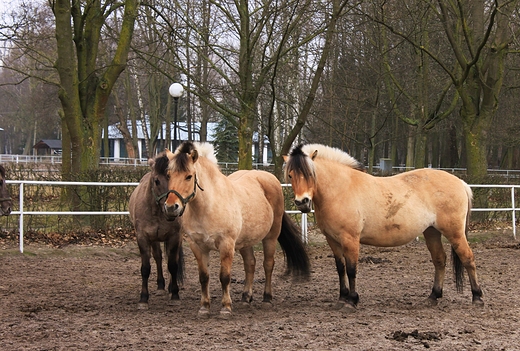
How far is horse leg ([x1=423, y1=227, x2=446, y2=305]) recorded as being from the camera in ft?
21.9

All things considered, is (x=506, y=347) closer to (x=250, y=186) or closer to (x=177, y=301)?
(x=250, y=186)

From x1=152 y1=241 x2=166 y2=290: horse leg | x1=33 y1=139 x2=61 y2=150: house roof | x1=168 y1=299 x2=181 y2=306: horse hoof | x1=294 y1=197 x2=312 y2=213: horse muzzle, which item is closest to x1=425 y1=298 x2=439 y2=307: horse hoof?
x1=294 y1=197 x2=312 y2=213: horse muzzle

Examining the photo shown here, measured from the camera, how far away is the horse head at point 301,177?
5793 mm

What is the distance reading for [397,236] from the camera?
643 centimetres

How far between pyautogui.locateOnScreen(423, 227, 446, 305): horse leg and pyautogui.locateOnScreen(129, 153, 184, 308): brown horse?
3.10 metres

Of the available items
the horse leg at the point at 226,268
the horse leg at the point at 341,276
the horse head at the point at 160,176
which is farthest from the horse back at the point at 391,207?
the horse head at the point at 160,176

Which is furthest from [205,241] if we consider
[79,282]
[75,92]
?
[75,92]

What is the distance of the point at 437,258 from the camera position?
685 cm

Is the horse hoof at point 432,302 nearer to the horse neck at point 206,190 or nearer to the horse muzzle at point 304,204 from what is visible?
the horse muzzle at point 304,204

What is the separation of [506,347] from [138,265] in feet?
20.8

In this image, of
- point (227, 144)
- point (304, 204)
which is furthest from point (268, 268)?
point (227, 144)

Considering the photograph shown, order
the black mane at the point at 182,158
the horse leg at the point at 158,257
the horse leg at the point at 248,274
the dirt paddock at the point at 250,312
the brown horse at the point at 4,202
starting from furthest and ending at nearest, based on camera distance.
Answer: the brown horse at the point at 4,202
the horse leg at the point at 158,257
the horse leg at the point at 248,274
the black mane at the point at 182,158
the dirt paddock at the point at 250,312

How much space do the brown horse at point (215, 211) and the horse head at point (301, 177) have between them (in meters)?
0.64

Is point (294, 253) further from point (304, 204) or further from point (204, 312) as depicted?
point (204, 312)
